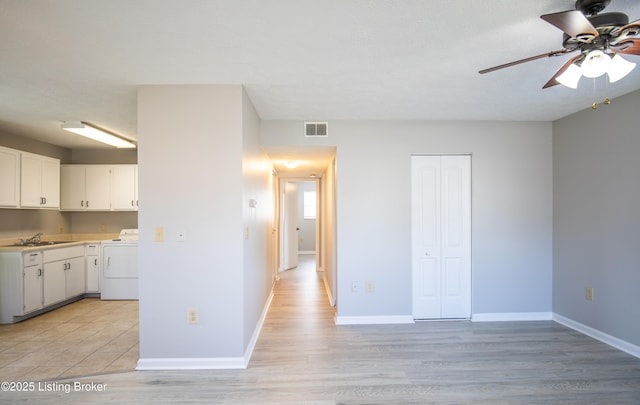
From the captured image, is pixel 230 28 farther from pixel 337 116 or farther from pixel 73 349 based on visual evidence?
pixel 73 349

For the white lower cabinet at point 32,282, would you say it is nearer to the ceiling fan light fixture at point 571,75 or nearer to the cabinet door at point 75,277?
the cabinet door at point 75,277

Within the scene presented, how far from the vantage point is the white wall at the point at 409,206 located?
3.66m

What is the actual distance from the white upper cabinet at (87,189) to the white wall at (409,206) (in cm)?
312

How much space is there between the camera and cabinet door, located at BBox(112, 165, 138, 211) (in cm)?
495

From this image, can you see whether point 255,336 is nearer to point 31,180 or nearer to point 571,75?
point 571,75

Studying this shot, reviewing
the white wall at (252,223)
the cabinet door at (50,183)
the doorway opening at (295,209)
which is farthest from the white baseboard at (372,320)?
the cabinet door at (50,183)

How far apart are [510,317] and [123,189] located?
582cm

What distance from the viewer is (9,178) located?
12.8 feet

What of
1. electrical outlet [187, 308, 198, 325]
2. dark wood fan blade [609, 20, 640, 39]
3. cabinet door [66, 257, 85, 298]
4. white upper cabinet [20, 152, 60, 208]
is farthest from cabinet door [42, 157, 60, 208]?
dark wood fan blade [609, 20, 640, 39]

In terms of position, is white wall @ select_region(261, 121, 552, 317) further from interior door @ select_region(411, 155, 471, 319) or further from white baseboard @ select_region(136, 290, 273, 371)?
white baseboard @ select_region(136, 290, 273, 371)

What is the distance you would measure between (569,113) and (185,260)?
4280mm

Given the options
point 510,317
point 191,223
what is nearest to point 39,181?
point 191,223

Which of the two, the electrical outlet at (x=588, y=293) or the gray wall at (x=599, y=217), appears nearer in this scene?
the gray wall at (x=599, y=217)

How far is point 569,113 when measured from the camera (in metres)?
3.44
